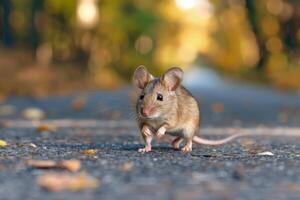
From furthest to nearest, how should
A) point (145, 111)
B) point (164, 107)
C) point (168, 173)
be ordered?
point (164, 107) < point (145, 111) < point (168, 173)

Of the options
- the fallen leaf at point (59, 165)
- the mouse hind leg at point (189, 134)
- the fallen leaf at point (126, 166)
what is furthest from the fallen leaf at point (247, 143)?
the fallen leaf at point (59, 165)

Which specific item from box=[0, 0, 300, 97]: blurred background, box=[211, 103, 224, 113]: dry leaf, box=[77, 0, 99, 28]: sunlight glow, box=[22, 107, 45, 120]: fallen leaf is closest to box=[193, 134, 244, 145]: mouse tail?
box=[22, 107, 45, 120]: fallen leaf

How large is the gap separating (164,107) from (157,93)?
166 mm

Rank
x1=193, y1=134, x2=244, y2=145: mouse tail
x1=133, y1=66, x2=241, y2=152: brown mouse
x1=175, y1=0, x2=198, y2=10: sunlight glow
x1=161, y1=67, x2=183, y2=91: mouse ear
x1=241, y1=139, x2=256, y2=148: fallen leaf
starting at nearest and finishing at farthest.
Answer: x1=133, y1=66, x2=241, y2=152: brown mouse → x1=161, y1=67, x2=183, y2=91: mouse ear → x1=193, y1=134, x2=244, y2=145: mouse tail → x1=241, y1=139, x2=256, y2=148: fallen leaf → x1=175, y1=0, x2=198, y2=10: sunlight glow

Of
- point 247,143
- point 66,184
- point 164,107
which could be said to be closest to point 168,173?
point 66,184

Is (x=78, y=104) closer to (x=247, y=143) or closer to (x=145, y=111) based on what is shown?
(x=247, y=143)

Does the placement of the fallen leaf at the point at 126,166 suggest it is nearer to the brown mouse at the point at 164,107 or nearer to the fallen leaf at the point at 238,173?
the fallen leaf at the point at 238,173

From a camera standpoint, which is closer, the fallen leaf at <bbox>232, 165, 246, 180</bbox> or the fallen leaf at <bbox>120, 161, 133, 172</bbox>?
the fallen leaf at <bbox>232, 165, 246, 180</bbox>

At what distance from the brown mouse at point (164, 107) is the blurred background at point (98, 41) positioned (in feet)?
48.9

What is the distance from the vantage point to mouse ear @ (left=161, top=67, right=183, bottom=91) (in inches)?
306

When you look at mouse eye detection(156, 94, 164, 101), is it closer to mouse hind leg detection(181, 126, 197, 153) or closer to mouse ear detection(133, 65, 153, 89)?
mouse ear detection(133, 65, 153, 89)

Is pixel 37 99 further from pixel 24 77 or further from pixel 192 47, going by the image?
pixel 192 47

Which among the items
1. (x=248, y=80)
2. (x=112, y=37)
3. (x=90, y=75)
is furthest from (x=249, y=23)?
(x=90, y=75)

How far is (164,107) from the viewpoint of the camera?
767cm
